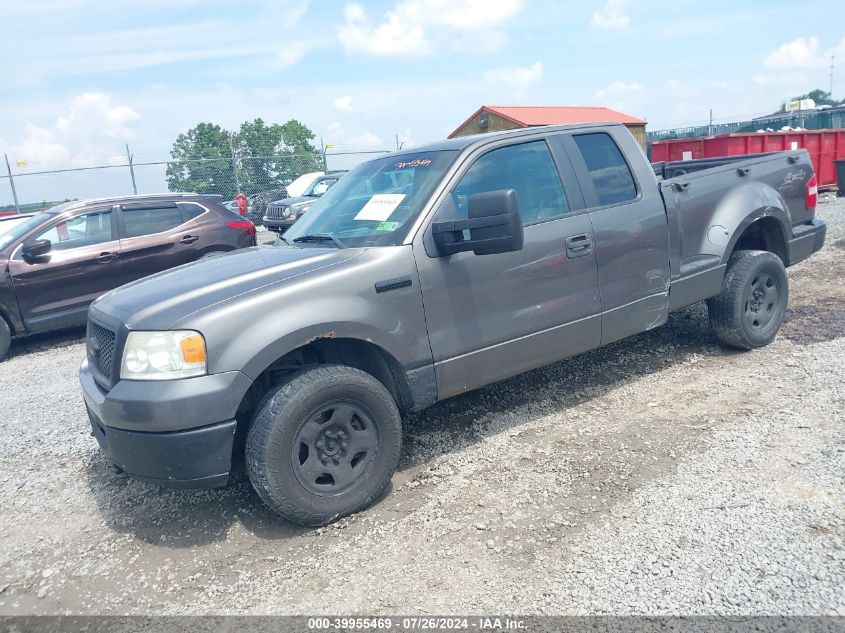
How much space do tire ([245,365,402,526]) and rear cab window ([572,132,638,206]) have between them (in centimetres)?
211

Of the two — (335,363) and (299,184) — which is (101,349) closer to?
(335,363)

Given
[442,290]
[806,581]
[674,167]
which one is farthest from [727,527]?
[674,167]

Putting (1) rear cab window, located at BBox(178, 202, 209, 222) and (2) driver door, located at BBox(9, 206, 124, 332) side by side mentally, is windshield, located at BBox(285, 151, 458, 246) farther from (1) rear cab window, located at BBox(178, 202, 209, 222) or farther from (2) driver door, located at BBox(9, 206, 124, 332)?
(1) rear cab window, located at BBox(178, 202, 209, 222)

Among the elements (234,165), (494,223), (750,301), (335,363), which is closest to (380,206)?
(494,223)

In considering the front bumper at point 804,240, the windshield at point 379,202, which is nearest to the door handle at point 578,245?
the windshield at point 379,202

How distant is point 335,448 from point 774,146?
1708 cm

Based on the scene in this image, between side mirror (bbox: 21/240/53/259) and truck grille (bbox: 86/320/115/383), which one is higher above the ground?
side mirror (bbox: 21/240/53/259)

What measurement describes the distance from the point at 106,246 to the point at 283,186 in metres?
16.1

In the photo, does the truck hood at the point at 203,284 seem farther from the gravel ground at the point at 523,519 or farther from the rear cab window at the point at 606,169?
the rear cab window at the point at 606,169

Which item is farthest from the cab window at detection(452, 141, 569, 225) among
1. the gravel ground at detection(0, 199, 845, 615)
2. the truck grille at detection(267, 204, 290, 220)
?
the truck grille at detection(267, 204, 290, 220)

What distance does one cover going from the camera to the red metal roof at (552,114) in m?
28.2

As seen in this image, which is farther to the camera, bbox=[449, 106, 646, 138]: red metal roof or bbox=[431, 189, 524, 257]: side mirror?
bbox=[449, 106, 646, 138]: red metal roof

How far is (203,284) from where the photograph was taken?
3.45 metres

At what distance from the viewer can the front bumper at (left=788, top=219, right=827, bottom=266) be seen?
5512 millimetres
